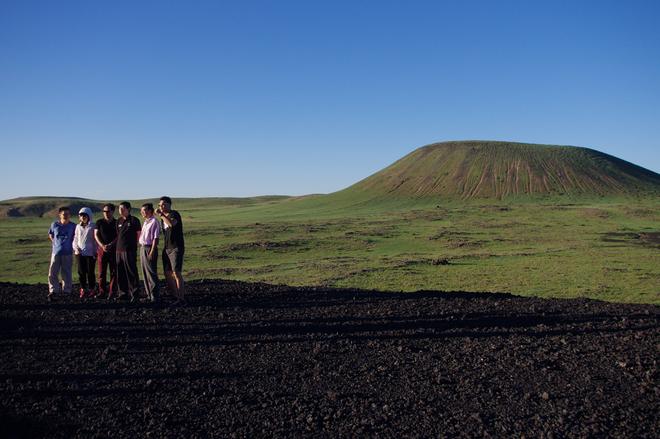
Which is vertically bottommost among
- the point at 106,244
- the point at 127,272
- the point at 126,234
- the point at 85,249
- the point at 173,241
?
A: the point at 127,272

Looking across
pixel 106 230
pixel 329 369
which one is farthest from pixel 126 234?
pixel 329 369

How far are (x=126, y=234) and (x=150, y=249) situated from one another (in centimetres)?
100

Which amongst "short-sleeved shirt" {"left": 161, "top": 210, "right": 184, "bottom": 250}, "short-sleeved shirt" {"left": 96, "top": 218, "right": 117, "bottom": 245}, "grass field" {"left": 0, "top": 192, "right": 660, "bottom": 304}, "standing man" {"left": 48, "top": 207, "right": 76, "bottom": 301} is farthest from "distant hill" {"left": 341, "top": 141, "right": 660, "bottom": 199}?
"short-sleeved shirt" {"left": 161, "top": 210, "right": 184, "bottom": 250}

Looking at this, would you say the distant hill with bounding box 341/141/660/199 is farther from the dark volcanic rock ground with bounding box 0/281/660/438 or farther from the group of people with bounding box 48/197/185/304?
the dark volcanic rock ground with bounding box 0/281/660/438

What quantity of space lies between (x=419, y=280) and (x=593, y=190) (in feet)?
289

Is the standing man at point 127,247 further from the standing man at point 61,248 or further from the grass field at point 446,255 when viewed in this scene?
the grass field at point 446,255

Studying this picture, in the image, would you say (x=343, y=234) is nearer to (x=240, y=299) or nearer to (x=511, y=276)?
(x=511, y=276)

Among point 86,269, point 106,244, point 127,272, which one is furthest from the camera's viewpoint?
point 86,269

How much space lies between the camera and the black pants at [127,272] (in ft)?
40.4

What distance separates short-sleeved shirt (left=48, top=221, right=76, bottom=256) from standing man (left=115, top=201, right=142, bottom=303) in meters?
1.23

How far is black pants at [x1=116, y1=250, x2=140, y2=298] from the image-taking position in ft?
40.4

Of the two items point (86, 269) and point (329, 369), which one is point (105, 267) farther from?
point (329, 369)

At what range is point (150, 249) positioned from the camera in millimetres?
11844

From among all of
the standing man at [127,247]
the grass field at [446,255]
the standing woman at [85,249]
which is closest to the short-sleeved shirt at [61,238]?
the standing woman at [85,249]
